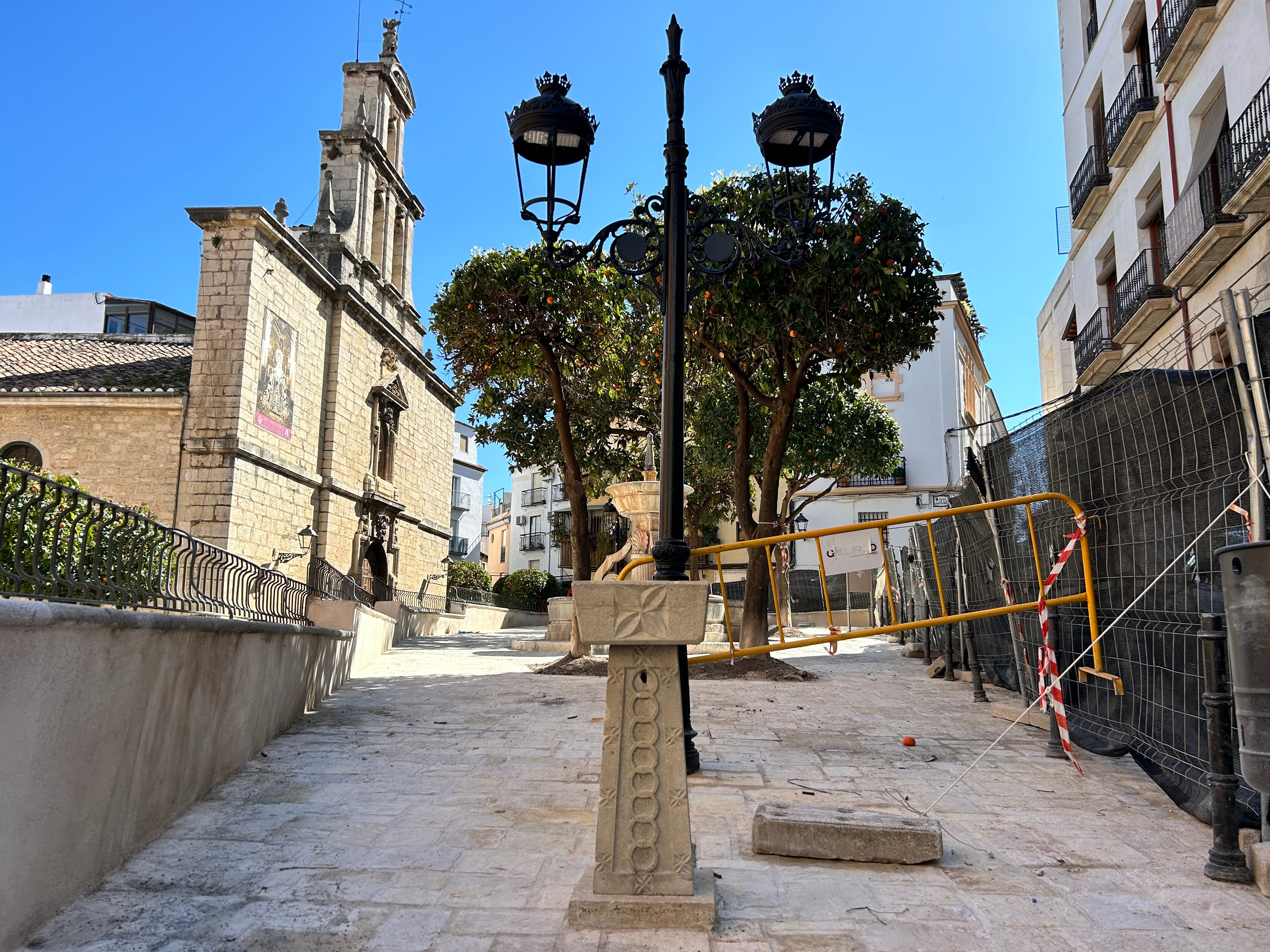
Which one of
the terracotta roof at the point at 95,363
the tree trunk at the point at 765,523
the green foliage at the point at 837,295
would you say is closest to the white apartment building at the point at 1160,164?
the green foliage at the point at 837,295

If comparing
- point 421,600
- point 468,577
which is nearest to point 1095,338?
point 421,600

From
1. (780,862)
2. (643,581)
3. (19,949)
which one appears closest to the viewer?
(19,949)

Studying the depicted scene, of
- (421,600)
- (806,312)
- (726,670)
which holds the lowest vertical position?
(726,670)

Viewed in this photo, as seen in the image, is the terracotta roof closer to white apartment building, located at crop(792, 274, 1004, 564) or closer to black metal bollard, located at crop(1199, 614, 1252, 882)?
black metal bollard, located at crop(1199, 614, 1252, 882)

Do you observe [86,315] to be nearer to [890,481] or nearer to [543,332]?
[543,332]

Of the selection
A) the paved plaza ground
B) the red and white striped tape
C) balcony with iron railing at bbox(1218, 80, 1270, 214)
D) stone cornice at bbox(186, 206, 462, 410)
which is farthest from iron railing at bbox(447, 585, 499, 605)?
the red and white striped tape

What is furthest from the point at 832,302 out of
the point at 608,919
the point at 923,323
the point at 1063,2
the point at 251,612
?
the point at 1063,2

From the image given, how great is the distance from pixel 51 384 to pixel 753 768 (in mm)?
21425

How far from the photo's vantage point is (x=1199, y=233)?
1291 centimetres

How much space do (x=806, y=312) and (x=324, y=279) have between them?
16647 mm

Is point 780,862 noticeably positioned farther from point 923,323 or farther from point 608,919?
point 923,323

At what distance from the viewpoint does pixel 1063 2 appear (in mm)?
20844

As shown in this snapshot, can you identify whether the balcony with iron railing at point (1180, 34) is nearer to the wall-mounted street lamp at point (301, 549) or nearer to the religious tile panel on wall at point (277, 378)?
the religious tile panel on wall at point (277, 378)

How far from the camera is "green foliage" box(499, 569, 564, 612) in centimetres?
3831
